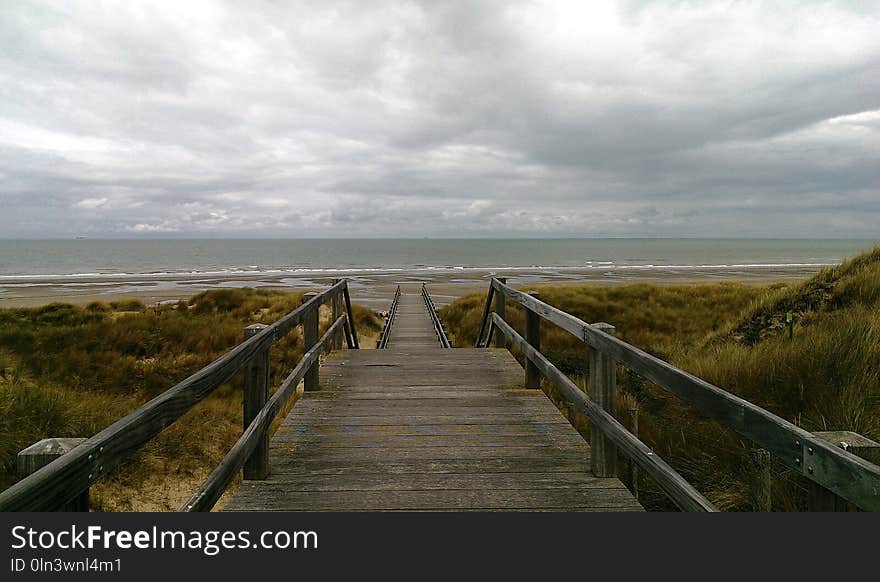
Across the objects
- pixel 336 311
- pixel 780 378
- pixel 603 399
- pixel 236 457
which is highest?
pixel 336 311

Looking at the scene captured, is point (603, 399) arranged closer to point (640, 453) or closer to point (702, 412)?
point (640, 453)

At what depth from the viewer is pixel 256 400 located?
3242 mm

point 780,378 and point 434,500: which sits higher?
point 780,378

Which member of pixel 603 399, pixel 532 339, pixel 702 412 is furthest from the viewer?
pixel 532 339

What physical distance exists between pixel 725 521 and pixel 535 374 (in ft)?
12.1

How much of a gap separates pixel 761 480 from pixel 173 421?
2.75m

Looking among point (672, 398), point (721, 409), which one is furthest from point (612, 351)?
point (672, 398)

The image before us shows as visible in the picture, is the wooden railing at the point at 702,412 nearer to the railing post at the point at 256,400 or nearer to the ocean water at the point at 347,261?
the railing post at the point at 256,400

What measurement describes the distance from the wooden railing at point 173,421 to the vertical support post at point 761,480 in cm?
257

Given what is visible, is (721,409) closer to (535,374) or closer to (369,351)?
(535,374)

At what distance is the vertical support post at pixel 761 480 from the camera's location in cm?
257

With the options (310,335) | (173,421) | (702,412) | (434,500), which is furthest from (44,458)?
(310,335)

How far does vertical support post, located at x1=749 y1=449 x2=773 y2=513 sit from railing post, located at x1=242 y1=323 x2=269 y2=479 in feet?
8.98

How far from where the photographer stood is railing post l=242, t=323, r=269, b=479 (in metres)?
3.18
